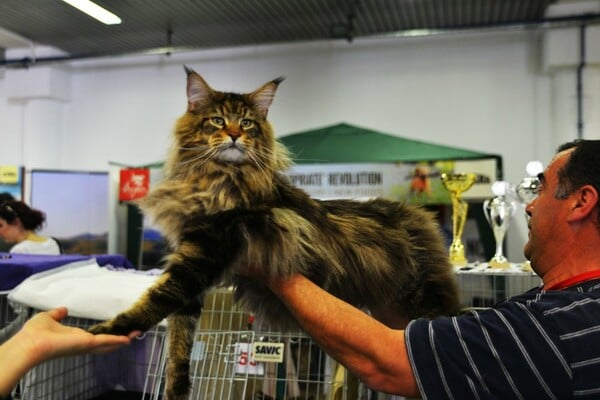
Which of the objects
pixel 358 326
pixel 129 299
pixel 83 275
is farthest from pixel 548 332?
pixel 83 275

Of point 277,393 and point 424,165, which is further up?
point 424,165

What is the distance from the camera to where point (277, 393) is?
2.16m

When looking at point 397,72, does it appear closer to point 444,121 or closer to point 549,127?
point 444,121

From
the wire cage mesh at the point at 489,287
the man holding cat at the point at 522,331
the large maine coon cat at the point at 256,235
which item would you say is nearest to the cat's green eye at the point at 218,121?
the large maine coon cat at the point at 256,235

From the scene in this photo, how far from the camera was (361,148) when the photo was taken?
449cm

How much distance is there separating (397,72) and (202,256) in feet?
14.6

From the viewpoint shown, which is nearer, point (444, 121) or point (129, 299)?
point (129, 299)

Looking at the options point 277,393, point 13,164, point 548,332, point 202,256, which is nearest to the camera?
point 548,332

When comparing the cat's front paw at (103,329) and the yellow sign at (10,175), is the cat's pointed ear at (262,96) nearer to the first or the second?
the cat's front paw at (103,329)

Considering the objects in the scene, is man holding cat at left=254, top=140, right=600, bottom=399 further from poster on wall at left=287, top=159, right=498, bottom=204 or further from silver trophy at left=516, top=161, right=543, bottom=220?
poster on wall at left=287, top=159, right=498, bottom=204

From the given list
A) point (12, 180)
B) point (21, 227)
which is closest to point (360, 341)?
point (21, 227)

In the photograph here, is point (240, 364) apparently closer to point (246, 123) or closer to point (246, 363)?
point (246, 363)

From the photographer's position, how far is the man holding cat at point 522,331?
2.92 ft

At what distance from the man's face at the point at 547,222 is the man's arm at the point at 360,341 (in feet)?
1.38
